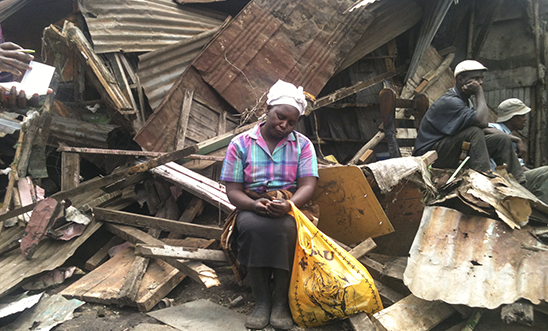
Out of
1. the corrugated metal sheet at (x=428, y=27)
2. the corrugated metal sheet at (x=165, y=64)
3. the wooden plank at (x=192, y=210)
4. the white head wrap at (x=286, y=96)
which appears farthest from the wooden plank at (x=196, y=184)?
the corrugated metal sheet at (x=428, y=27)

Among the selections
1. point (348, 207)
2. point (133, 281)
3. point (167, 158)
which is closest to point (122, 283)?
point (133, 281)

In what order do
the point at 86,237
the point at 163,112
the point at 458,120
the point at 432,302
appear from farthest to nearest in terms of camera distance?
the point at 163,112 → the point at 458,120 → the point at 86,237 → the point at 432,302

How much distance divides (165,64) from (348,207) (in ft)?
13.0

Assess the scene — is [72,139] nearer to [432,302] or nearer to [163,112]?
[163,112]

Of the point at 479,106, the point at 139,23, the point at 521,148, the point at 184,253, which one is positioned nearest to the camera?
the point at 184,253

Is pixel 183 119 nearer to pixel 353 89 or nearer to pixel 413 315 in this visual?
pixel 353 89

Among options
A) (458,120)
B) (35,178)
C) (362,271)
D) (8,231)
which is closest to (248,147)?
(362,271)

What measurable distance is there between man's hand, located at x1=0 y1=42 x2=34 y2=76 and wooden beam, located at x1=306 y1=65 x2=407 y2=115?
3561 mm

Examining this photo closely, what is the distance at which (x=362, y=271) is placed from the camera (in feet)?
7.47

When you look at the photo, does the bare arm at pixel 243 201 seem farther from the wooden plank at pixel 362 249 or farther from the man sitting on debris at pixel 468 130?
the man sitting on debris at pixel 468 130

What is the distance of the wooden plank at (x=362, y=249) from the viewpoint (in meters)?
2.78

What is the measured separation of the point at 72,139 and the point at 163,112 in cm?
146

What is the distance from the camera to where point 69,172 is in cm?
448

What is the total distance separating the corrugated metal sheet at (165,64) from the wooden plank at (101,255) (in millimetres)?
2231
